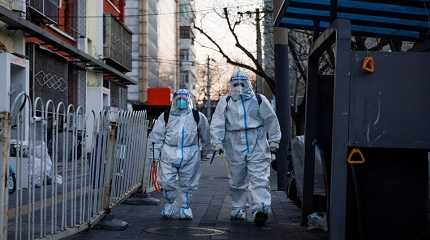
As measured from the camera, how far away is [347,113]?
5.48 m

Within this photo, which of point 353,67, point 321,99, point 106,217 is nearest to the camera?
point 353,67

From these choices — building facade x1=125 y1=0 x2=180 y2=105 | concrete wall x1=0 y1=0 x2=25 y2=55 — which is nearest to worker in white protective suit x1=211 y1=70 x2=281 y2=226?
concrete wall x1=0 y1=0 x2=25 y2=55

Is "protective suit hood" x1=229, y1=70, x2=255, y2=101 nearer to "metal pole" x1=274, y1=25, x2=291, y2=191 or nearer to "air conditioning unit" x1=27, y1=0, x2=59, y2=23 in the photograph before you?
"metal pole" x1=274, y1=25, x2=291, y2=191

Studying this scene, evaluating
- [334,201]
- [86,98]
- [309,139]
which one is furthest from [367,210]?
[86,98]

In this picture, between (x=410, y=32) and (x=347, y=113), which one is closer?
(x=347, y=113)

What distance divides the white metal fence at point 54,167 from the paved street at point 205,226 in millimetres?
421

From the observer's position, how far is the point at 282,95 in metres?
15.0

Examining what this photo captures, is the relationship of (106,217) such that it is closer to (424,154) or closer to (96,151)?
(96,151)

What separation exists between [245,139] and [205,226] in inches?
48.6

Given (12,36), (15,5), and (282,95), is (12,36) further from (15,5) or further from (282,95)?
(282,95)

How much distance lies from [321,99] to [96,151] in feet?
8.50

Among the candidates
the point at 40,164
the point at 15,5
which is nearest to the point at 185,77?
the point at 15,5

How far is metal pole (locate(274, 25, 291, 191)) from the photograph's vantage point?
48.2ft

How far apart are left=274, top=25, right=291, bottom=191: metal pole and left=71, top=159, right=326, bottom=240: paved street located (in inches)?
144
